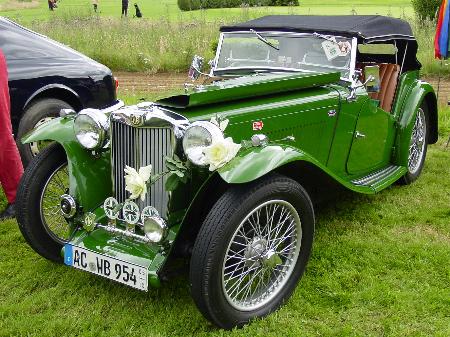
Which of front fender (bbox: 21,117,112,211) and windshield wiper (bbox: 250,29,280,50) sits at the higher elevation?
windshield wiper (bbox: 250,29,280,50)

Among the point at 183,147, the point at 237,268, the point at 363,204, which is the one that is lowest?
the point at 363,204

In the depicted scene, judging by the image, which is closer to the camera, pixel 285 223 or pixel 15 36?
pixel 285 223

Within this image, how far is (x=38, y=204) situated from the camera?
11.9ft

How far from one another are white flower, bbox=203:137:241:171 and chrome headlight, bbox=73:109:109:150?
897 millimetres

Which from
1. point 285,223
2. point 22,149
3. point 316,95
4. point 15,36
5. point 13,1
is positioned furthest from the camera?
point 13,1

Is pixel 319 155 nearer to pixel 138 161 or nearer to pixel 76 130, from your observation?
pixel 138 161

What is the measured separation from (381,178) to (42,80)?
3.35m

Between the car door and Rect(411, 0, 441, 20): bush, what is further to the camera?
Rect(411, 0, 441, 20): bush

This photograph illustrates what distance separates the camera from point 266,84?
3.83 m

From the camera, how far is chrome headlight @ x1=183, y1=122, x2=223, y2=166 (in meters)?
3.04

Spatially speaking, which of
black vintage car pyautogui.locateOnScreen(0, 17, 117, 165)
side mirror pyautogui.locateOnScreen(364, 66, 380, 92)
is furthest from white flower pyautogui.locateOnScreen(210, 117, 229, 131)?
black vintage car pyautogui.locateOnScreen(0, 17, 117, 165)

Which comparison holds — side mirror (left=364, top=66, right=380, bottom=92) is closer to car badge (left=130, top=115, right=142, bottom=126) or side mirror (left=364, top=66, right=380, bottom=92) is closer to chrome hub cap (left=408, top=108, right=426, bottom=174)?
chrome hub cap (left=408, top=108, right=426, bottom=174)

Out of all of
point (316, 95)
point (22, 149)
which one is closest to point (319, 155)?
point (316, 95)

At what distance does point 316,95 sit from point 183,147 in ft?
4.51
